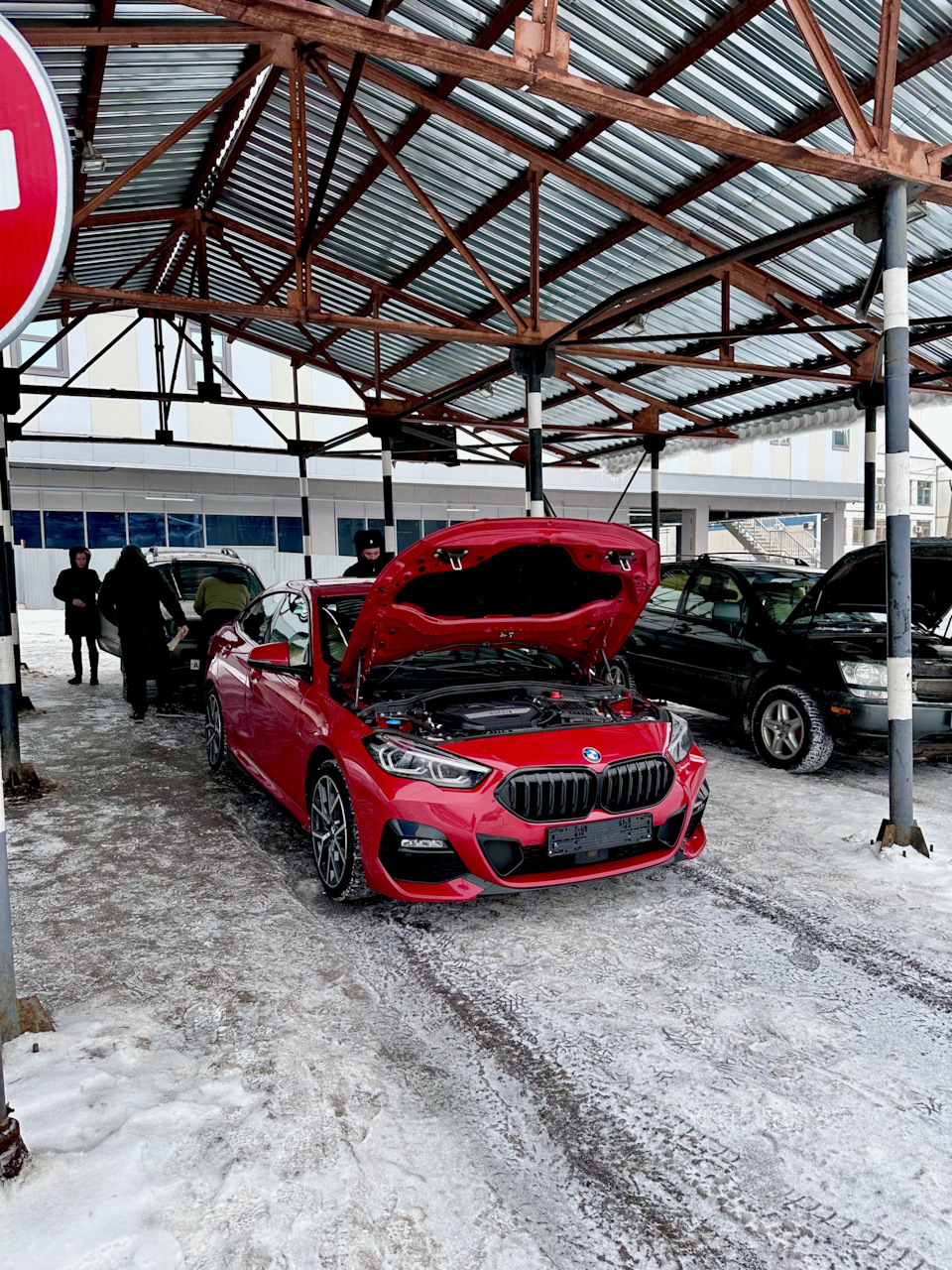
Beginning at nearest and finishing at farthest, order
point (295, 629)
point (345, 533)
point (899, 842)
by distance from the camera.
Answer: point (899, 842) → point (295, 629) → point (345, 533)

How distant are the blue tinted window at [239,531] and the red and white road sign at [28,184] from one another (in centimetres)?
2204

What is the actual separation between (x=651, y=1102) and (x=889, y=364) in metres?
3.94

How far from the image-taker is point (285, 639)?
5047 mm

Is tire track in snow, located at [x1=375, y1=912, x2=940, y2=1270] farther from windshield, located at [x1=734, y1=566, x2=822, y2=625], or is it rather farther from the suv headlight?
windshield, located at [x1=734, y1=566, x2=822, y2=625]

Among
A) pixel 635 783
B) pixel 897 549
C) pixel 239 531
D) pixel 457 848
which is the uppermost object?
pixel 239 531

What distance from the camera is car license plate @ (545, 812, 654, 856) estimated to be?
3.41 m

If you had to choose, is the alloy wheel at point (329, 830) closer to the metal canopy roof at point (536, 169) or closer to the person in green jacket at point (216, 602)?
the metal canopy roof at point (536, 169)

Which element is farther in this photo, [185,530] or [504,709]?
[185,530]

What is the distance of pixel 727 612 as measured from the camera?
284 inches

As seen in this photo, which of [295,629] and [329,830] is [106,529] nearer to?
[295,629]

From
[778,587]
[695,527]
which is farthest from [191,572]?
[695,527]

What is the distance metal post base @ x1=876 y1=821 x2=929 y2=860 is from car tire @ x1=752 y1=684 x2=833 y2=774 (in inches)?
60.4

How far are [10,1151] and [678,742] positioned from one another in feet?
9.76

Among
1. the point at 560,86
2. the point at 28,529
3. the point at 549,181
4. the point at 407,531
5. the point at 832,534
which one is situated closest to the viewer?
the point at 560,86
